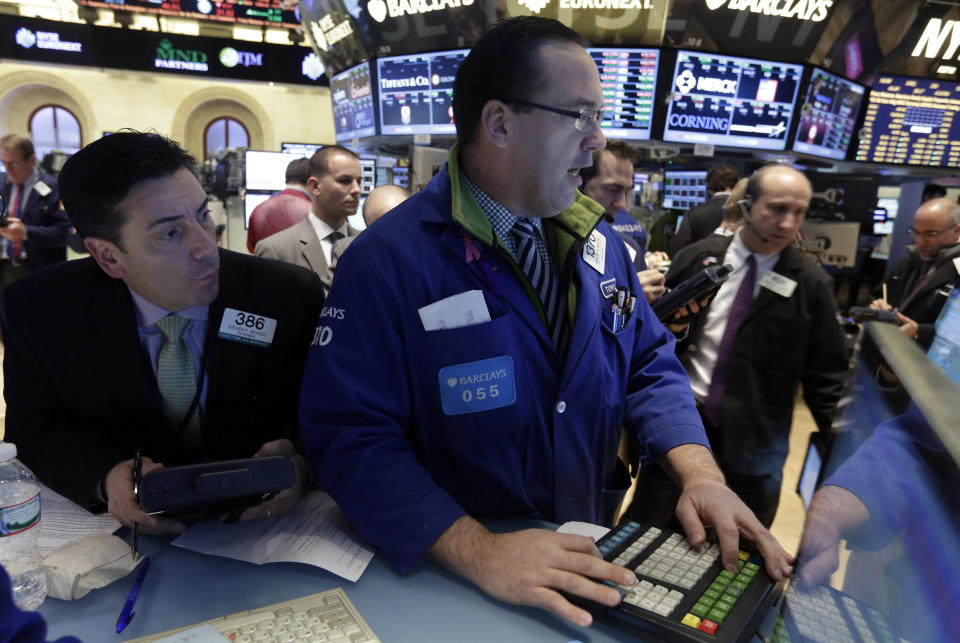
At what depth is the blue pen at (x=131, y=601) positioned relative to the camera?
815 mm

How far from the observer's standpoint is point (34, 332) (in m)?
1.23

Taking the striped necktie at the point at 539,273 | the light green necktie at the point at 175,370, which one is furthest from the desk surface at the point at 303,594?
the striped necktie at the point at 539,273

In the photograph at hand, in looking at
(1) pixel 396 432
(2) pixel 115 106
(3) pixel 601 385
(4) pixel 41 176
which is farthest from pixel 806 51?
(2) pixel 115 106

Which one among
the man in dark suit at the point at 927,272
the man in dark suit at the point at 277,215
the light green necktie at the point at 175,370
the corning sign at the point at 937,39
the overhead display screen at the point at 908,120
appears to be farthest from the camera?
the overhead display screen at the point at 908,120

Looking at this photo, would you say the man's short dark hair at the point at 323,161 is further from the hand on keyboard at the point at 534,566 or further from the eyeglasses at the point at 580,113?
the hand on keyboard at the point at 534,566

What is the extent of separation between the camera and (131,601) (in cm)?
85

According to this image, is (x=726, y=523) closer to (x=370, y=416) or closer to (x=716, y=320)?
(x=370, y=416)

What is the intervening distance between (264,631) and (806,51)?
497 cm

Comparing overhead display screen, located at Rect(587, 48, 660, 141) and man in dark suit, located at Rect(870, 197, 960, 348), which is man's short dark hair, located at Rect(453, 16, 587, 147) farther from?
overhead display screen, located at Rect(587, 48, 660, 141)

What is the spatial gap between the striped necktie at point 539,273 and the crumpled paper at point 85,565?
0.82 meters

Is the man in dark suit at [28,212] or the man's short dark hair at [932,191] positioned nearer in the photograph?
the man in dark suit at [28,212]

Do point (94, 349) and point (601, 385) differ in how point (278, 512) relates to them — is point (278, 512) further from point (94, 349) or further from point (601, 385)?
point (601, 385)

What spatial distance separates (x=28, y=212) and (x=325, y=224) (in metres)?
3.34

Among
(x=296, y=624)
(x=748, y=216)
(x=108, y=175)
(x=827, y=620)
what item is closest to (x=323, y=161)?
(x=748, y=216)
